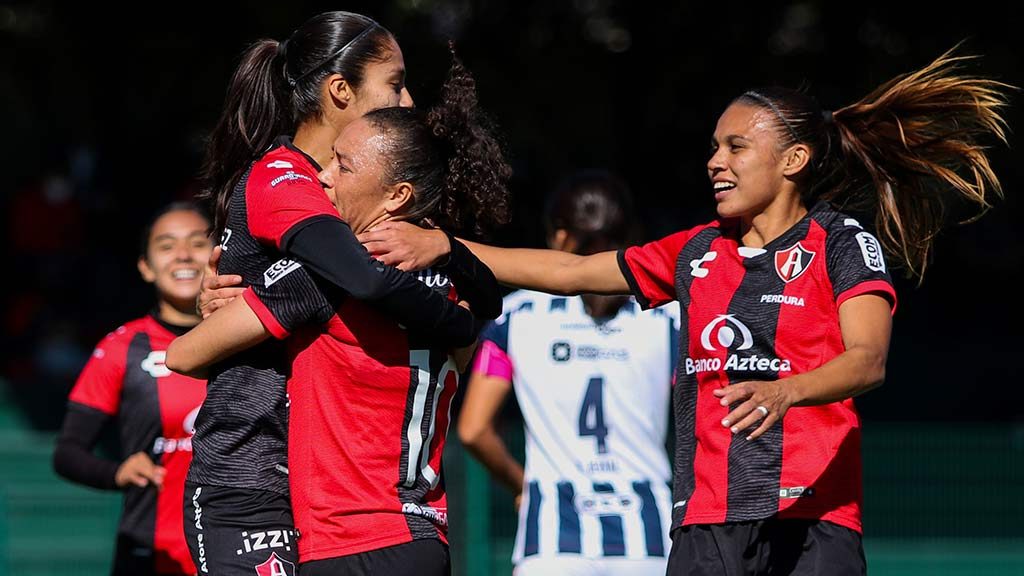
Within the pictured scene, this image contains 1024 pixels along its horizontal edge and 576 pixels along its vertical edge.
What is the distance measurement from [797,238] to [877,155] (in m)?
0.46

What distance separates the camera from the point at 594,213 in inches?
194

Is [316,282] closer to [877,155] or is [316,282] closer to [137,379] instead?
[877,155]

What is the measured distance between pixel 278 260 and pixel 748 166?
1304 mm

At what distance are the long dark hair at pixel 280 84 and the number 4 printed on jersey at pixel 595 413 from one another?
65.5 inches

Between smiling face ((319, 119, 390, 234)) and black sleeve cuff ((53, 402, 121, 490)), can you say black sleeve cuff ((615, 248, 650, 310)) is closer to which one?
smiling face ((319, 119, 390, 234))

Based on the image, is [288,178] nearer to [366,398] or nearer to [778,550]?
[366,398]

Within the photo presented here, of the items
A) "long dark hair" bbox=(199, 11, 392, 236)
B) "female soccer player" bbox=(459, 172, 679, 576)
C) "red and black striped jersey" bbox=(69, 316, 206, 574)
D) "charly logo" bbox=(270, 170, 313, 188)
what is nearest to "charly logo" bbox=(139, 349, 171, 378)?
"red and black striped jersey" bbox=(69, 316, 206, 574)

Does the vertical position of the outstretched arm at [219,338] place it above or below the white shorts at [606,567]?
above

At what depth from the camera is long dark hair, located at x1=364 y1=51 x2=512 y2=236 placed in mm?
3395

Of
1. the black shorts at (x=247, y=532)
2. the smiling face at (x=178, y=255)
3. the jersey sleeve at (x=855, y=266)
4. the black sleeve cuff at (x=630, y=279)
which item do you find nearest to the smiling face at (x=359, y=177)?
the black shorts at (x=247, y=532)

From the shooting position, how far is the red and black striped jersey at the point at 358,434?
126 inches

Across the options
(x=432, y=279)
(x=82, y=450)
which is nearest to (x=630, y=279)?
(x=432, y=279)

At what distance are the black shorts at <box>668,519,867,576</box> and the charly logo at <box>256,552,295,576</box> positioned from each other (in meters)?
1.03

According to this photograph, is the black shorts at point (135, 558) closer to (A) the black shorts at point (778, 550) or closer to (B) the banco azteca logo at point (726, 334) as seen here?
(A) the black shorts at point (778, 550)
